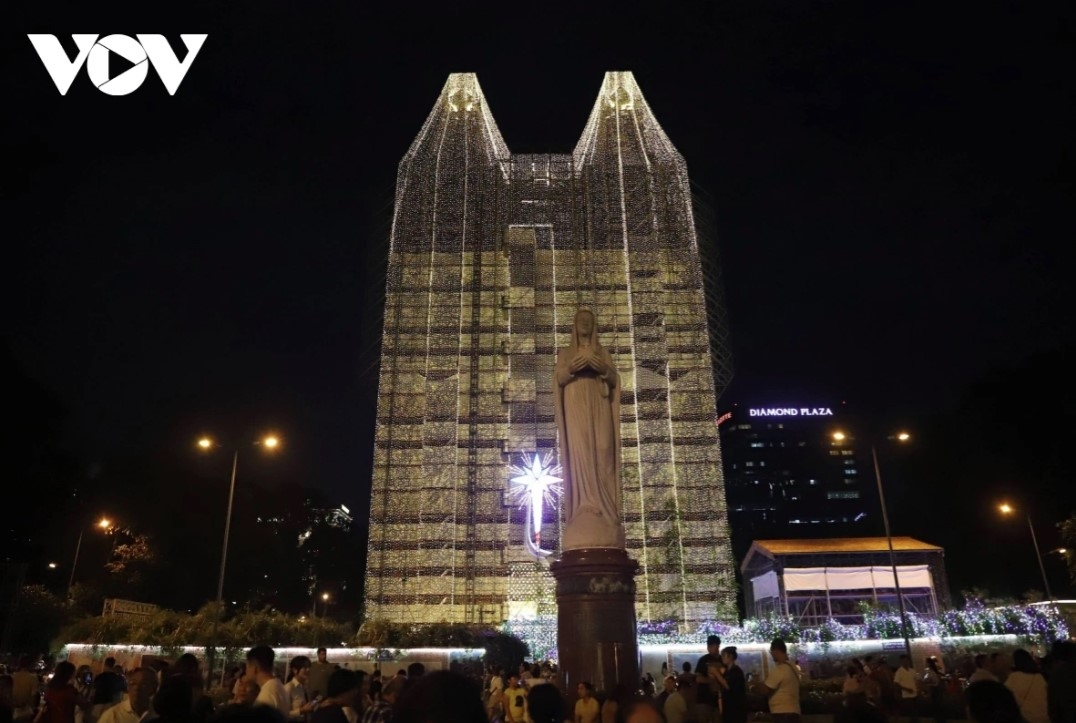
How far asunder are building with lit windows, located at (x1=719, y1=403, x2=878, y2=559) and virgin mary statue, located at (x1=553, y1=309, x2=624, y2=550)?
93269 mm

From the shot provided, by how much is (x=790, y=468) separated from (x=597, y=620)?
349 ft

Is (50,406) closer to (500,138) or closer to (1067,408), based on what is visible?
(500,138)

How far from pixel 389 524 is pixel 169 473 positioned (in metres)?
13.8

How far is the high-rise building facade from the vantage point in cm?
3084

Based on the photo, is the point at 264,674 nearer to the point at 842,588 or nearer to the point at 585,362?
the point at 585,362

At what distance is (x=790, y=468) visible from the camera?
110 m

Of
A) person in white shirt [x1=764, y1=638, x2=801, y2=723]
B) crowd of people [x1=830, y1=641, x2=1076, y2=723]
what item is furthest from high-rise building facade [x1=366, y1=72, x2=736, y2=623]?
person in white shirt [x1=764, y1=638, x2=801, y2=723]

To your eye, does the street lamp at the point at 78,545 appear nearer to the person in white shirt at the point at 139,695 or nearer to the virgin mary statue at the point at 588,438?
the virgin mary statue at the point at 588,438

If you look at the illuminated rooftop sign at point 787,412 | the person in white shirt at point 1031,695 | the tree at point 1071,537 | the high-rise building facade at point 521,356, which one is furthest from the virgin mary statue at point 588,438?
the illuminated rooftop sign at point 787,412

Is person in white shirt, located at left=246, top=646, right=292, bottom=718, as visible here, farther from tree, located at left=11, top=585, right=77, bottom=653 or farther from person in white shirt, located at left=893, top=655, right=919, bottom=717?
tree, located at left=11, top=585, right=77, bottom=653

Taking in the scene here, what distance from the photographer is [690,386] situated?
→ 33.8m

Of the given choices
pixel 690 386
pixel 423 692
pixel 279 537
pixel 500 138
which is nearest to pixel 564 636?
pixel 423 692

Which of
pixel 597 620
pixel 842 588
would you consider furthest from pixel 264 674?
pixel 842 588

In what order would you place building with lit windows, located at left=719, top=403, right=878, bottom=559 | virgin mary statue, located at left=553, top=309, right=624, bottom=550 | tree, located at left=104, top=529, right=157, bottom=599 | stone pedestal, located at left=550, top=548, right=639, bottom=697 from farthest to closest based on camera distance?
building with lit windows, located at left=719, top=403, right=878, bottom=559 < tree, located at left=104, top=529, right=157, bottom=599 < virgin mary statue, located at left=553, top=309, right=624, bottom=550 < stone pedestal, located at left=550, top=548, right=639, bottom=697
